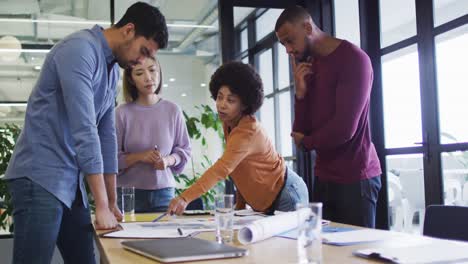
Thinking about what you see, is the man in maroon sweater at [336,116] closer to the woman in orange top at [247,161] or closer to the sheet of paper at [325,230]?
the woman in orange top at [247,161]

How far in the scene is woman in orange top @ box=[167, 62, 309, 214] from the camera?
1.98m

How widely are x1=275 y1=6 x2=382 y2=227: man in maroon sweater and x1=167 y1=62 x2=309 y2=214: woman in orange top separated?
13cm

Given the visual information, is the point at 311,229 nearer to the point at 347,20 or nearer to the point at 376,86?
the point at 376,86

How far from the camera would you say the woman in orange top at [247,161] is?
1980 mm

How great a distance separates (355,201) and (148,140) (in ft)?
3.40

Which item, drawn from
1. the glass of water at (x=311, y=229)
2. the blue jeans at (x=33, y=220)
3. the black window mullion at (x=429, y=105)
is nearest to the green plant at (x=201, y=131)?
the black window mullion at (x=429, y=105)

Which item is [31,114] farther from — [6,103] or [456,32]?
[6,103]

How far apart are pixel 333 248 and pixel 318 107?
38.5 inches

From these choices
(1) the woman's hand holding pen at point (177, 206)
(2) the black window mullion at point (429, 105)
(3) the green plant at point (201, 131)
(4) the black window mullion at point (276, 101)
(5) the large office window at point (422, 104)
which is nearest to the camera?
(1) the woman's hand holding pen at point (177, 206)

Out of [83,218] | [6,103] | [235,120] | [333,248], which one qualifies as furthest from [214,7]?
[333,248]

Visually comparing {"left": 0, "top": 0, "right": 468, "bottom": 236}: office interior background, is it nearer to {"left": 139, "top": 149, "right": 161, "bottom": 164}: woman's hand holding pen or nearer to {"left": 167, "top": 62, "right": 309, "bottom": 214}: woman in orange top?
{"left": 167, "top": 62, "right": 309, "bottom": 214}: woman in orange top

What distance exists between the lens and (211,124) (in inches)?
177

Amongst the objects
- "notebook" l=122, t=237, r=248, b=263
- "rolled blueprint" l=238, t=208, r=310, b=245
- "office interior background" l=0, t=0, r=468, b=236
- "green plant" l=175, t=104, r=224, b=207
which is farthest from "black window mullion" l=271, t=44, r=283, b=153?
"notebook" l=122, t=237, r=248, b=263

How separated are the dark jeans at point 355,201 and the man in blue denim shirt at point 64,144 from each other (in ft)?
2.65
